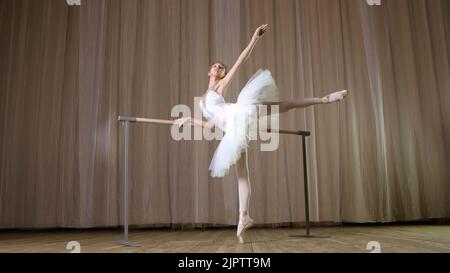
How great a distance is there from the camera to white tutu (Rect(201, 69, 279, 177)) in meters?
2.49

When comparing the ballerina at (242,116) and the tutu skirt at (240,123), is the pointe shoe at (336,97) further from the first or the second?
the tutu skirt at (240,123)

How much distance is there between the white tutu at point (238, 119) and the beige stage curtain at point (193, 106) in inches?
67.0

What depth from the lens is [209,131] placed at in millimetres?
4176

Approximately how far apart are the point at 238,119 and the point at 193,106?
196 centimetres

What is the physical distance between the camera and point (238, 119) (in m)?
2.53

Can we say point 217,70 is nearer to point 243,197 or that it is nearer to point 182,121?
point 182,121

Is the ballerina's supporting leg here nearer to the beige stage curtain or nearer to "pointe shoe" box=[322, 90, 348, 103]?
"pointe shoe" box=[322, 90, 348, 103]

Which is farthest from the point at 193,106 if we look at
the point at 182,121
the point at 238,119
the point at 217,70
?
the point at 238,119

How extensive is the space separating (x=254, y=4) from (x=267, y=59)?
0.67m

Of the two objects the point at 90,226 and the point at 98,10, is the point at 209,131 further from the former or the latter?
the point at 98,10

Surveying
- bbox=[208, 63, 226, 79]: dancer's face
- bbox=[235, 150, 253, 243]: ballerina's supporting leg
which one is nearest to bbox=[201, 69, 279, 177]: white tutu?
bbox=[235, 150, 253, 243]: ballerina's supporting leg

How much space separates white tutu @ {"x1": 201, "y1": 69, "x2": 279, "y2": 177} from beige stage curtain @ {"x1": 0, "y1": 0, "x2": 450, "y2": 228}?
5.59ft
